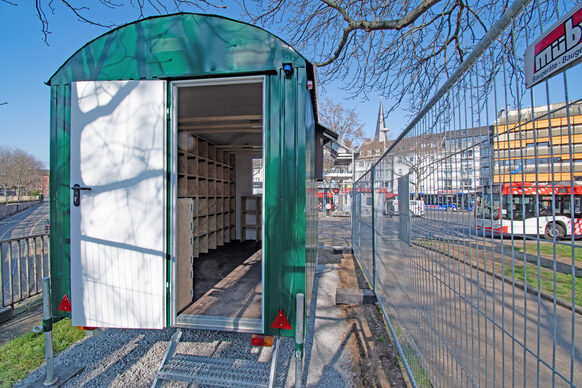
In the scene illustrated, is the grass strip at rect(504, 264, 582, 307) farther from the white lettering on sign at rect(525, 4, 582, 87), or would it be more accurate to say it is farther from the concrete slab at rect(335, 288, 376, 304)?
the concrete slab at rect(335, 288, 376, 304)

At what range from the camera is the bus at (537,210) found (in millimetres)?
747

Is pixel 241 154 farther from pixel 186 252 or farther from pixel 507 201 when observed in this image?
pixel 507 201

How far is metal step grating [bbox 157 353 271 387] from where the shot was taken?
6.77 feet

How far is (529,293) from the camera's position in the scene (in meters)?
0.97

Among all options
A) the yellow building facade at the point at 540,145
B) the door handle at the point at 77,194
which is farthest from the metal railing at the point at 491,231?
the door handle at the point at 77,194

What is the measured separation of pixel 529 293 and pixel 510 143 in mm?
549

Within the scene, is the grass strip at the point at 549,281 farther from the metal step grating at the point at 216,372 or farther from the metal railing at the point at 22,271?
the metal railing at the point at 22,271

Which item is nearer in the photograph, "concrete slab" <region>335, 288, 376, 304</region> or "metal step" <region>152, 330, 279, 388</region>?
"metal step" <region>152, 330, 279, 388</region>

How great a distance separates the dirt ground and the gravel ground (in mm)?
107

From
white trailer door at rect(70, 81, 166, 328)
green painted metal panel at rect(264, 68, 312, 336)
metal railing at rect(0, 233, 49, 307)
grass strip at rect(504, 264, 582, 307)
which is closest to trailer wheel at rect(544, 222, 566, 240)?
grass strip at rect(504, 264, 582, 307)

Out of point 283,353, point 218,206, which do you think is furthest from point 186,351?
point 218,206

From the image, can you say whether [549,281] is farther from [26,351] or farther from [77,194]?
[26,351]

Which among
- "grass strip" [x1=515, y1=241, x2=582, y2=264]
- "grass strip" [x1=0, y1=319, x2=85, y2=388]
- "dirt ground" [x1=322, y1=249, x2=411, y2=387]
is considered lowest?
"dirt ground" [x1=322, y1=249, x2=411, y2=387]

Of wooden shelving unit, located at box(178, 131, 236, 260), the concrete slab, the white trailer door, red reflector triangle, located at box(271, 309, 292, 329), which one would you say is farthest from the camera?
wooden shelving unit, located at box(178, 131, 236, 260)
